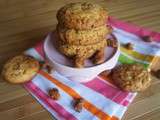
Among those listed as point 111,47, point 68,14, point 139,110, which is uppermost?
point 68,14

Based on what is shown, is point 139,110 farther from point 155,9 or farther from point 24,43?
point 155,9

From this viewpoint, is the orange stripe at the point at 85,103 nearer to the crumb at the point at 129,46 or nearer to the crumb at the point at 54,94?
the crumb at the point at 54,94

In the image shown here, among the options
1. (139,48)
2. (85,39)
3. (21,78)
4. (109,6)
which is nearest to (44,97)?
(21,78)

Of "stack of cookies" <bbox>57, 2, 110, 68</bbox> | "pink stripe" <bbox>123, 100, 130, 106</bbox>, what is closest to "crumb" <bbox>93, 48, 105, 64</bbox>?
"stack of cookies" <bbox>57, 2, 110, 68</bbox>

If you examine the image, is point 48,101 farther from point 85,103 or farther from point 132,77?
point 132,77

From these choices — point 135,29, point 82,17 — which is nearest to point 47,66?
point 82,17

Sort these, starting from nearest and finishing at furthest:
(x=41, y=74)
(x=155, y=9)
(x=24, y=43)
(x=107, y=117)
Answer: (x=107, y=117), (x=41, y=74), (x=24, y=43), (x=155, y=9)

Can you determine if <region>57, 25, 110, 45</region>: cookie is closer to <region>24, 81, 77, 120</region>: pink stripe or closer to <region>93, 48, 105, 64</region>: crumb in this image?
<region>93, 48, 105, 64</region>: crumb
